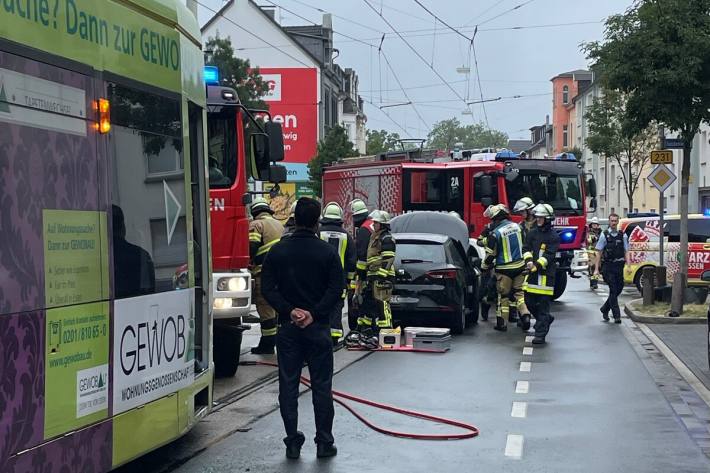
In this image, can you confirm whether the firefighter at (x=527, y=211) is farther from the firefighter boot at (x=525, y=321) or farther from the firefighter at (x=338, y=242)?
the firefighter at (x=338, y=242)

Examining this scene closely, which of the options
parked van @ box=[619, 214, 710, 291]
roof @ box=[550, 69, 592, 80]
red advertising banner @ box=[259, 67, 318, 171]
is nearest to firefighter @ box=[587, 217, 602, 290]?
parked van @ box=[619, 214, 710, 291]

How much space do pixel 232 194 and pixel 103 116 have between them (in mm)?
6042

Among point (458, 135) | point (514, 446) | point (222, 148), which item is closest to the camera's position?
point (514, 446)

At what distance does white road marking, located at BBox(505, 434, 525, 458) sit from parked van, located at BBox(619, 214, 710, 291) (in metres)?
16.6

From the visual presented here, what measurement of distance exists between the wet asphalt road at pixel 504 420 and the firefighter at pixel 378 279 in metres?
1.04

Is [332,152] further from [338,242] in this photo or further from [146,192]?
[146,192]

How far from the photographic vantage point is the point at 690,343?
1518 centimetres

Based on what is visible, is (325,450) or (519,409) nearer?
(325,450)

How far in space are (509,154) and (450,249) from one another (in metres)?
11.6

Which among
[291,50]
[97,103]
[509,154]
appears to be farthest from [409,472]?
[291,50]

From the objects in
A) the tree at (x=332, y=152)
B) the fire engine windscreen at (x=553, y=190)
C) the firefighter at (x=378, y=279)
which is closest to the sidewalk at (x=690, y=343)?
the firefighter at (x=378, y=279)

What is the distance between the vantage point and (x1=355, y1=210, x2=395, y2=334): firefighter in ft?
47.6

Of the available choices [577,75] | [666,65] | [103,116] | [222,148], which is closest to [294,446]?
[103,116]

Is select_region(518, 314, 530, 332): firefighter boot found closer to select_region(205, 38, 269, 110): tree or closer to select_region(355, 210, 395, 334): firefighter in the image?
select_region(355, 210, 395, 334): firefighter
